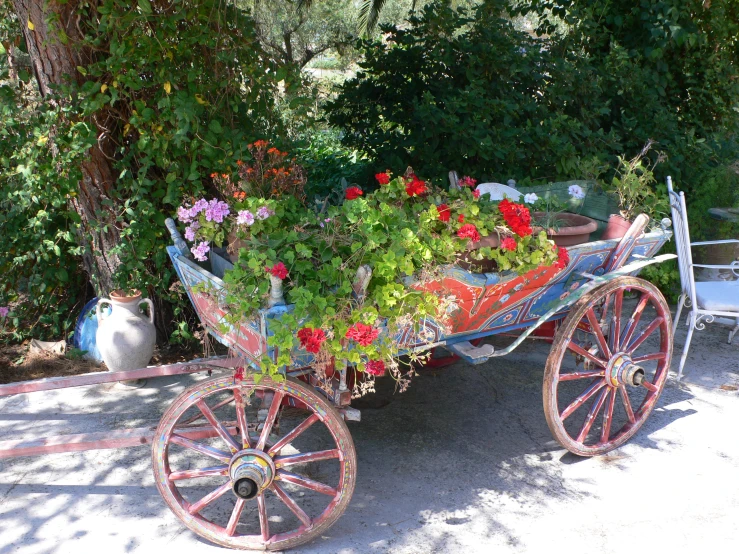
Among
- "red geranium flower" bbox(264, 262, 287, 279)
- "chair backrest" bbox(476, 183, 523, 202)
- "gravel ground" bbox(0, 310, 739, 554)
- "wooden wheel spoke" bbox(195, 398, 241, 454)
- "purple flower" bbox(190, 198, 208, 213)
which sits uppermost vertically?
"purple flower" bbox(190, 198, 208, 213)

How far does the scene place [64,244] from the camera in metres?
4.89

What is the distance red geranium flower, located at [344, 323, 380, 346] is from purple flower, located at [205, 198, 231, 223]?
79cm

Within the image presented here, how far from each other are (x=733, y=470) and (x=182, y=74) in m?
3.71

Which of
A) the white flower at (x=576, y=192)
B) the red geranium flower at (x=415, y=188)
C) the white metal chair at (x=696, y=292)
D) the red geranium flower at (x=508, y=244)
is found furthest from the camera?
the white metal chair at (x=696, y=292)

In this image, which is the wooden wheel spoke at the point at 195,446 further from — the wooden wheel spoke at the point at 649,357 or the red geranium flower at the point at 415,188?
the wooden wheel spoke at the point at 649,357

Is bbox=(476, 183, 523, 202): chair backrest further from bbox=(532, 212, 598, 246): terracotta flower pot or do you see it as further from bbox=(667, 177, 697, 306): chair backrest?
bbox=(667, 177, 697, 306): chair backrest

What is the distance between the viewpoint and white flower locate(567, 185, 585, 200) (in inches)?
161

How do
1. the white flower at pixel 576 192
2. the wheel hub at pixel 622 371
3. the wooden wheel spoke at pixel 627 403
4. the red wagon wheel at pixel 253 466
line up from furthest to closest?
the white flower at pixel 576 192 < the wooden wheel spoke at pixel 627 403 < the wheel hub at pixel 622 371 < the red wagon wheel at pixel 253 466

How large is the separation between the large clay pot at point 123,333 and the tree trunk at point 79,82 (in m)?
0.42

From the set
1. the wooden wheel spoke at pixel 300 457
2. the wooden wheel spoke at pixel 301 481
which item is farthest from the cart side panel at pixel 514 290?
the wooden wheel spoke at pixel 301 481

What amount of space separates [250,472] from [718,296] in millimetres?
3132

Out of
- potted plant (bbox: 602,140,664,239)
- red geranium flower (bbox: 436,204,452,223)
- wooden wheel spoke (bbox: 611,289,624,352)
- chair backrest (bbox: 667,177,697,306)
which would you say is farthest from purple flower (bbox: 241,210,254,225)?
chair backrest (bbox: 667,177,697,306)

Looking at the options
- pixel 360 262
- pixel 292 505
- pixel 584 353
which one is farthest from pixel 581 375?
pixel 292 505

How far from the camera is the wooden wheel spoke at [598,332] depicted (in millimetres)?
3506
